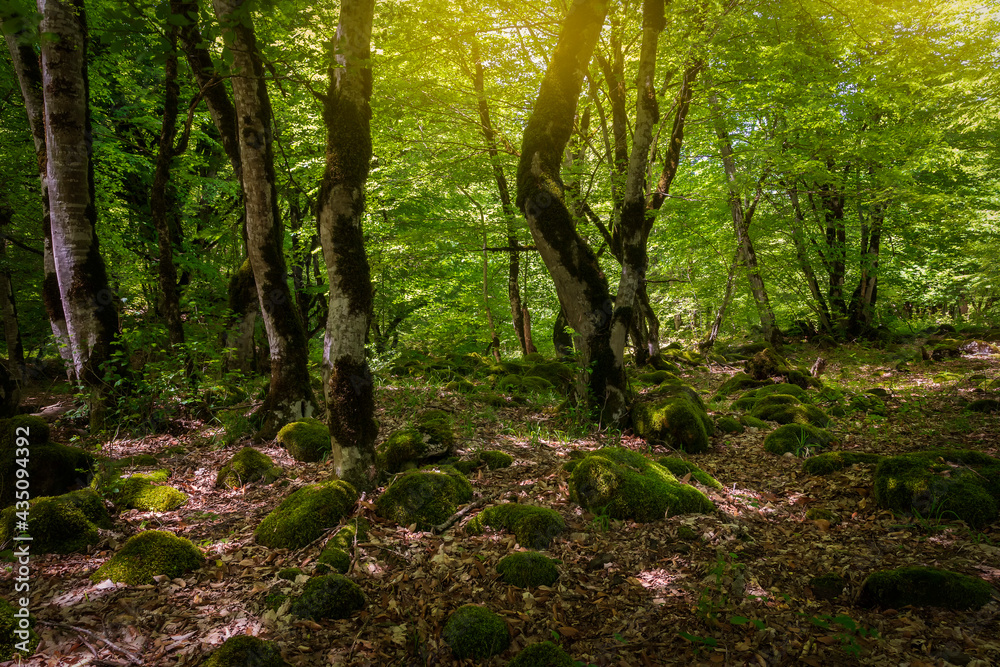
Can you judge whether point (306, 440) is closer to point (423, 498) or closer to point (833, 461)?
point (423, 498)

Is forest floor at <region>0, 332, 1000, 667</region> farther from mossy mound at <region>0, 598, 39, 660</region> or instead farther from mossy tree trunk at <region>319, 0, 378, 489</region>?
mossy tree trunk at <region>319, 0, 378, 489</region>

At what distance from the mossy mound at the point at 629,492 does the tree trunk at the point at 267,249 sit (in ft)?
13.5

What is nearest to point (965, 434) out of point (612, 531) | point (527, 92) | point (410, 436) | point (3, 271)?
point (612, 531)

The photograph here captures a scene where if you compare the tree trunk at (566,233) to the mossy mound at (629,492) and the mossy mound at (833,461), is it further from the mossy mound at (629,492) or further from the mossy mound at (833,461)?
the mossy mound at (833,461)

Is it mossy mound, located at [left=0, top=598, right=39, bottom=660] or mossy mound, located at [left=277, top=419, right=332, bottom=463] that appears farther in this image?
mossy mound, located at [left=277, top=419, right=332, bottom=463]

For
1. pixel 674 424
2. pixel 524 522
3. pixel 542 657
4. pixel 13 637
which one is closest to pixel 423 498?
pixel 524 522

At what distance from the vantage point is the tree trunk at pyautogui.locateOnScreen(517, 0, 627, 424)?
6.99 meters

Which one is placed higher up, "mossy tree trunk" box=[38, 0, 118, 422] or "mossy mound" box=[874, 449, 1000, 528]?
"mossy tree trunk" box=[38, 0, 118, 422]

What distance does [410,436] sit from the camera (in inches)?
216

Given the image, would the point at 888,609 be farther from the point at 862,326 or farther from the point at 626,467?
the point at 862,326

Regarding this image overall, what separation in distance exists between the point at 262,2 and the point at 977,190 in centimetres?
2054

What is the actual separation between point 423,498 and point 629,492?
6.63ft

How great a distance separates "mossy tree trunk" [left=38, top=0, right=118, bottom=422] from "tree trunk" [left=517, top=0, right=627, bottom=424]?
6091mm

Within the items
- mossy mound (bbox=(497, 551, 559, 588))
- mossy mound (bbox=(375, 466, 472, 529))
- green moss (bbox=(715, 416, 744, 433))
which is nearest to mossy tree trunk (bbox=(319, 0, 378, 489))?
mossy mound (bbox=(375, 466, 472, 529))
